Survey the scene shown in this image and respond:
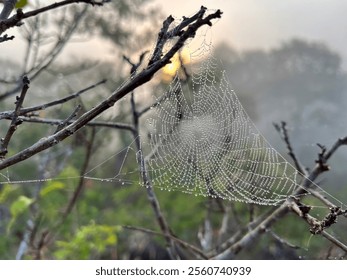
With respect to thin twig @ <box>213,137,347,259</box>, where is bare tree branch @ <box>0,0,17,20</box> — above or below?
above

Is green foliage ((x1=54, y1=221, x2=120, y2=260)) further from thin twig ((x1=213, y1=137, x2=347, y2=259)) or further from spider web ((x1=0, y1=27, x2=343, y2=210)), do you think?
thin twig ((x1=213, y1=137, x2=347, y2=259))

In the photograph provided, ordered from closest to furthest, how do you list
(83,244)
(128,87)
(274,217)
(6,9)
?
(128,87) < (6,9) < (274,217) < (83,244)

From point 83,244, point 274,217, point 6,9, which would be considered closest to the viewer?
point 6,9

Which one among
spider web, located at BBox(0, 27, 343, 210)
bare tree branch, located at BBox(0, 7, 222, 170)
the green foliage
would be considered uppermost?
spider web, located at BBox(0, 27, 343, 210)

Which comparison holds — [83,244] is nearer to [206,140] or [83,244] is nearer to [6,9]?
[206,140]

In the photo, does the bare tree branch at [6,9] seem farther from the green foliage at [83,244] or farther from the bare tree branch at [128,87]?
the green foliage at [83,244]

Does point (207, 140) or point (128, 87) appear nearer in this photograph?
point (128, 87)

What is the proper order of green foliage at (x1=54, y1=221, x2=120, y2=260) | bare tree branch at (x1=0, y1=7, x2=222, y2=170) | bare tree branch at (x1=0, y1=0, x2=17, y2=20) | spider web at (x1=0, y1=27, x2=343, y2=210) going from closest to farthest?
bare tree branch at (x1=0, y1=7, x2=222, y2=170) < bare tree branch at (x1=0, y1=0, x2=17, y2=20) < spider web at (x1=0, y1=27, x2=343, y2=210) < green foliage at (x1=54, y1=221, x2=120, y2=260)

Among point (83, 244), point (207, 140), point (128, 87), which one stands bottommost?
point (128, 87)

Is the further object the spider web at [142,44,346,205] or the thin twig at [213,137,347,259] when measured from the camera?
the spider web at [142,44,346,205]

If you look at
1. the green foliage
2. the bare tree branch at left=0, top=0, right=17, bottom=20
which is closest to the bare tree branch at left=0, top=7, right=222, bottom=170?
the bare tree branch at left=0, top=0, right=17, bottom=20

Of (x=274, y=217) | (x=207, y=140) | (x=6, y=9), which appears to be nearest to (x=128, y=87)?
(x=6, y=9)
